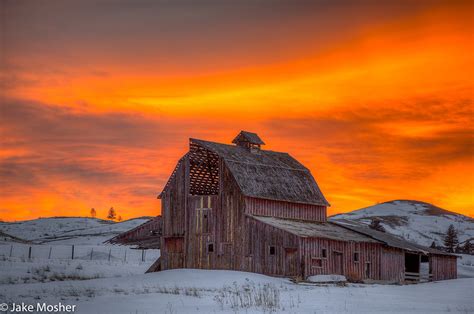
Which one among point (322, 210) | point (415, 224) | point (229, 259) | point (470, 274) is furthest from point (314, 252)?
point (415, 224)

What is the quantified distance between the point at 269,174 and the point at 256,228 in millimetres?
6766

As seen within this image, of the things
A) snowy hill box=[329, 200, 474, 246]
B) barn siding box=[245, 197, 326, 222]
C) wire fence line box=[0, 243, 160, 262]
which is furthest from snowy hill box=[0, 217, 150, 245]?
barn siding box=[245, 197, 326, 222]

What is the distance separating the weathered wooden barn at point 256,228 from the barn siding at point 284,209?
0.24ft

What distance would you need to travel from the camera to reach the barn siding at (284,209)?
51.5 meters

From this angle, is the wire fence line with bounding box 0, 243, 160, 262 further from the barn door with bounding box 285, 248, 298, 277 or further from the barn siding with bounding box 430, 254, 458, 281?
the barn siding with bounding box 430, 254, 458, 281

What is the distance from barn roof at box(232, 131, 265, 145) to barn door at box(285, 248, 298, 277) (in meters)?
13.4

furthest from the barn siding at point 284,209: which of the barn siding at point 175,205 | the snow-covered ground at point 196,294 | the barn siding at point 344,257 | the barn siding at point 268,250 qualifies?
the snow-covered ground at point 196,294

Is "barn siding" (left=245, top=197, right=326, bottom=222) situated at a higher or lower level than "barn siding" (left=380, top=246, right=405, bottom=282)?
higher

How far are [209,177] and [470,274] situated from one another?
3186cm

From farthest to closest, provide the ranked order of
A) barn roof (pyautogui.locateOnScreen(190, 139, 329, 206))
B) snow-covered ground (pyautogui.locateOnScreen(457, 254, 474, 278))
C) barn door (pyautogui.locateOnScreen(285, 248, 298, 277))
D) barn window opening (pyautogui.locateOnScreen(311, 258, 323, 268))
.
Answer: snow-covered ground (pyautogui.locateOnScreen(457, 254, 474, 278)) < barn roof (pyautogui.locateOnScreen(190, 139, 329, 206)) < barn window opening (pyautogui.locateOnScreen(311, 258, 323, 268)) < barn door (pyautogui.locateOnScreen(285, 248, 298, 277))

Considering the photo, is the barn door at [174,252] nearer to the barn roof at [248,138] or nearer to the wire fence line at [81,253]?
the barn roof at [248,138]

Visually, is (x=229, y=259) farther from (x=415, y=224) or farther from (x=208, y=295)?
(x=415, y=224)

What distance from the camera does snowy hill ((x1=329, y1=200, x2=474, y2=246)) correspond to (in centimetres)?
11694

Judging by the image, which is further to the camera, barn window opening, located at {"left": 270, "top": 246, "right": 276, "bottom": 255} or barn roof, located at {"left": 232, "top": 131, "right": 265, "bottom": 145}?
barn roof, located at {"left": 232, "top": 131, "right": 265, "bottom": 145}
